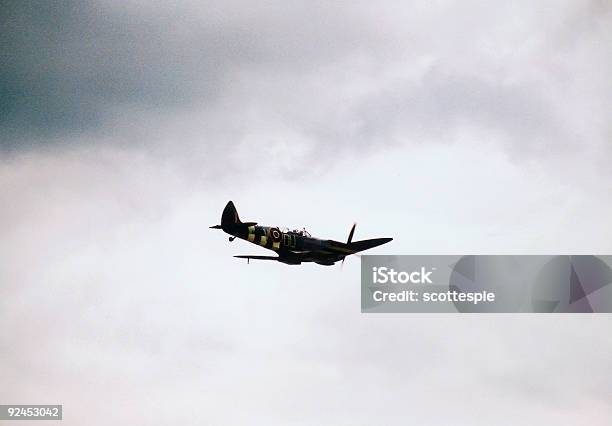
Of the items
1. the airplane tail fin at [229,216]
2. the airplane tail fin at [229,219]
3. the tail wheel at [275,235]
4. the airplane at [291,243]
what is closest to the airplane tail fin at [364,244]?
the airplane at [291,243]

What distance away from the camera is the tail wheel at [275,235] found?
286ft

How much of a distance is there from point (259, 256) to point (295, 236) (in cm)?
495

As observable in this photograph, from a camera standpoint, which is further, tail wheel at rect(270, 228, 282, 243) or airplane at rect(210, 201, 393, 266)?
tail wheel at rect(270, 228, 282, 243)

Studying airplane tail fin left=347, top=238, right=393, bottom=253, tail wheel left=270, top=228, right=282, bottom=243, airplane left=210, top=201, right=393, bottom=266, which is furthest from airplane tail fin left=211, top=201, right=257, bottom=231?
airplane tail fin left=347, top=238, right=393, bottom=253

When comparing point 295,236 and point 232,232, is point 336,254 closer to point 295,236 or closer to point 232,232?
point 295,236

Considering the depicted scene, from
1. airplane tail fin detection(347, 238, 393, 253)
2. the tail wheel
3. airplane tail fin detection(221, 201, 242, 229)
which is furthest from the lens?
the tail wheel

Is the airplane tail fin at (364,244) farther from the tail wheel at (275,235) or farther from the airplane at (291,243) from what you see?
the tail wheel at (275,235)

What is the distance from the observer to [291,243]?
88.2m

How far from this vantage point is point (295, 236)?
291 ft

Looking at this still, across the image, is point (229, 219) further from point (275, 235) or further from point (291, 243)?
point (291, 243)

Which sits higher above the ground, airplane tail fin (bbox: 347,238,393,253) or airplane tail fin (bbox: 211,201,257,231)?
airplane tail fin (bbox: 211,201,257,231)

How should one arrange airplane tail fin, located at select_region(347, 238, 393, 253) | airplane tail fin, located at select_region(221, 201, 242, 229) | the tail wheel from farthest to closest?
1. the tail wheel
2. airplane tail fin, located at select_region(347, 238, 393, 253)
3. airplane tail fin, located at select_region(221, 201, 242, 229)

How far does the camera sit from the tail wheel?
87188 mm

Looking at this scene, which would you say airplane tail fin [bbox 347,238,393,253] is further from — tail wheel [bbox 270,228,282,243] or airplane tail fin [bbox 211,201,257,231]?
airplane tail fin [bbox 211,201,257,231]
